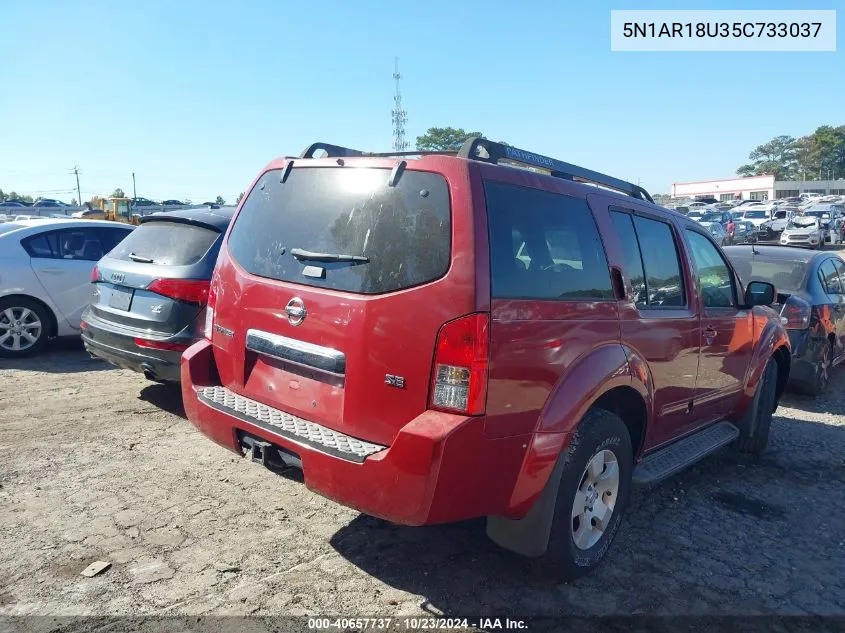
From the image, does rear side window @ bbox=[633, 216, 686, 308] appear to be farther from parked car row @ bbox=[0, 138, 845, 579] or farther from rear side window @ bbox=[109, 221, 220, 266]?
rear side window @ bbox=[109, 221, 220, 266]

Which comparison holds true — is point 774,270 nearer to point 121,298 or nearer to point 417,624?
point 417,624

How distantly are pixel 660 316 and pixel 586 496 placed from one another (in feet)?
3.85

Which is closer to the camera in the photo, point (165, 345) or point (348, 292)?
point (348, 292)

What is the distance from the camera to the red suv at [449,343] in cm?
265

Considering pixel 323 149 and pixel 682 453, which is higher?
pixel 323 149

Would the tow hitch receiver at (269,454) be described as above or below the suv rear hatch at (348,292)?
below

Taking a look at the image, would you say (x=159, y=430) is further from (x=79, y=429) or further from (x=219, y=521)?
(x=219, y=521)

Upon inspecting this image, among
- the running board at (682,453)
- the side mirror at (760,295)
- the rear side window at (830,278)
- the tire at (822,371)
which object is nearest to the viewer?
the running board at (682,453)

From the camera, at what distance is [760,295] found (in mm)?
4812

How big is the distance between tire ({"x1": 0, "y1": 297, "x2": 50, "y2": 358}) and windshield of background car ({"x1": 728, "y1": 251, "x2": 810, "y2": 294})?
26.3 ft

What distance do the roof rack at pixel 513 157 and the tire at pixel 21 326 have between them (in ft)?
18.2

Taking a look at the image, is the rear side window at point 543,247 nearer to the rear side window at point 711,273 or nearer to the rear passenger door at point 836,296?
the rear side window at point 711,273

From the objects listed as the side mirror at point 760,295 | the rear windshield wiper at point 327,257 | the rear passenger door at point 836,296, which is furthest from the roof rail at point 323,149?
the rear passenger door at point 836,296

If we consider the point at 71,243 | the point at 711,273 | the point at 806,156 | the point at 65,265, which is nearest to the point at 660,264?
the point at 711,273
